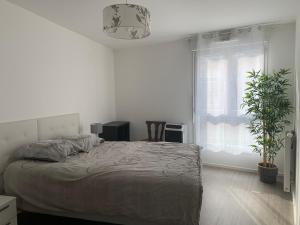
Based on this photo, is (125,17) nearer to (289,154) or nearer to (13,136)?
(13,136)

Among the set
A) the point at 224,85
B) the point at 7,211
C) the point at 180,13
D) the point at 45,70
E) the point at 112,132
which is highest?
the point at 180,13

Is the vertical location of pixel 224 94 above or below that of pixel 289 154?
above

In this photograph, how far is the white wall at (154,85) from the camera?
4395 mm

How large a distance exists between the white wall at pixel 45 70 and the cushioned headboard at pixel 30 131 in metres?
0.10

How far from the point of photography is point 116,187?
6.56 feet

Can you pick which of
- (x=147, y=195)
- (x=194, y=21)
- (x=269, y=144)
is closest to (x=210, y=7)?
(x=194, y=21)

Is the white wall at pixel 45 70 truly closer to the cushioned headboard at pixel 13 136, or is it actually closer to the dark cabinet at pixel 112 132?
the cushioned headboard at pixel 13 136

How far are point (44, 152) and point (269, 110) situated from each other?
3.17 m

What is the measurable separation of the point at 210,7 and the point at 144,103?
252cm

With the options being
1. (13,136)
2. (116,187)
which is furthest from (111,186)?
(13,136)

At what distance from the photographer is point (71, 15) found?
298cm

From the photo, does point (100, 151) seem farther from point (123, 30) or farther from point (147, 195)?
point (123, 30)

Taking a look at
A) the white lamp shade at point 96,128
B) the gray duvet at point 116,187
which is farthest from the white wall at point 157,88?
the gray duvet at point 116,187

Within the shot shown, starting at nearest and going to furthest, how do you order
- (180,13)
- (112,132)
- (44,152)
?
(44,152) < (180,13) < (112,132)
